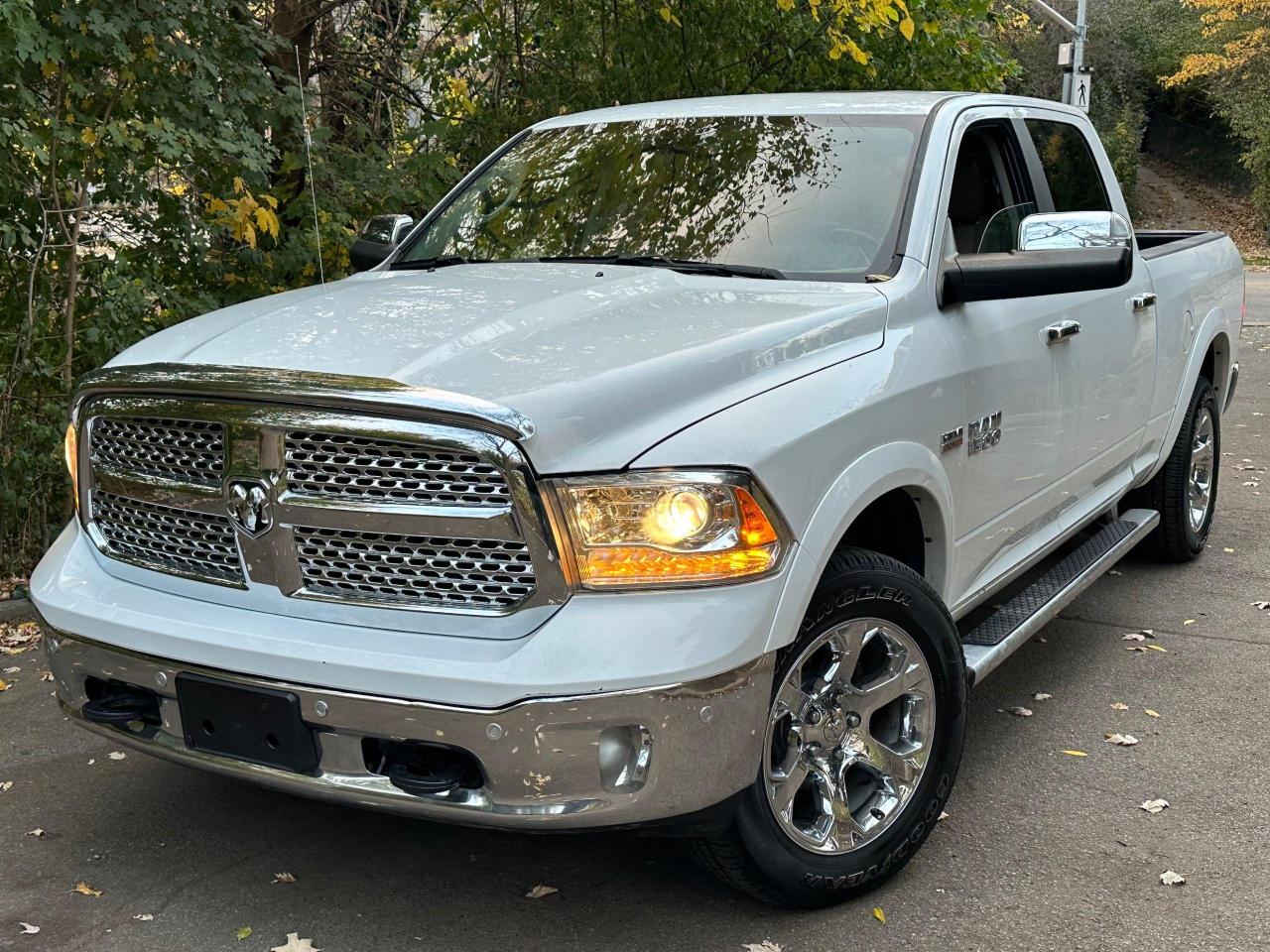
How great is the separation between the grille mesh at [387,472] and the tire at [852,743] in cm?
75

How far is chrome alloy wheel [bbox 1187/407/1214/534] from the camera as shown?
6.13 m

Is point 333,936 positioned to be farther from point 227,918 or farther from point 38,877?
point 38,877

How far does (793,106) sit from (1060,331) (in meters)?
1.08

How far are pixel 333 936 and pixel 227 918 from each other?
0.93ft

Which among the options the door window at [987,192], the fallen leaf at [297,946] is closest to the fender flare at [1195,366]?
the door window at [987,192]

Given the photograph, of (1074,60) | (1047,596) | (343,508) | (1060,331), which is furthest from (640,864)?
(1074,60)

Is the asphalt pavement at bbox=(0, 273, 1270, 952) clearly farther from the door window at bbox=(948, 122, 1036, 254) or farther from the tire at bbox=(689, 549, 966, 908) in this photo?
the door window at bbox=(948, 122, 1036, 254)

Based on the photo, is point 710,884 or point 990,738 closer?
point 710,884

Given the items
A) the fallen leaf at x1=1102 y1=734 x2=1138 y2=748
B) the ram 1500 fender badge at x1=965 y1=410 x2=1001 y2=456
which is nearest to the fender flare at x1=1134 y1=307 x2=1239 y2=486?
the fallen leaf at x1=1102 y1=734 x2=1138 y2=748

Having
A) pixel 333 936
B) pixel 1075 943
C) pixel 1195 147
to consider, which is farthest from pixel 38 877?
pixel 1195 147

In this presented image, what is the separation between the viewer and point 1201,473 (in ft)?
20.8

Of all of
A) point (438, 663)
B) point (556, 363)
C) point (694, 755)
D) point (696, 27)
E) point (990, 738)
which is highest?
point (696, 27)

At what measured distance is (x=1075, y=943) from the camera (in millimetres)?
3143

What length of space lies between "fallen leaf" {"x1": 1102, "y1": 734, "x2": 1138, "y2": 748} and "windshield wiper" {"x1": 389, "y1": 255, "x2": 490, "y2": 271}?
243cm
